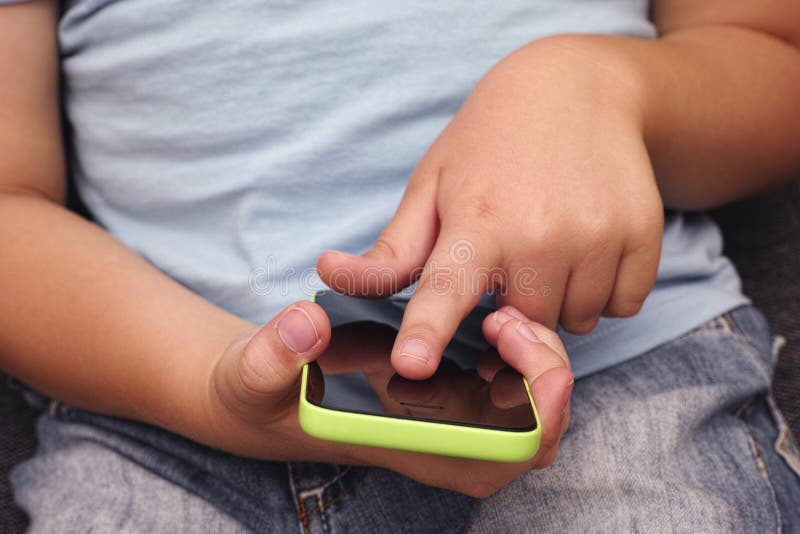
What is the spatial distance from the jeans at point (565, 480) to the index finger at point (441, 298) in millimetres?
158

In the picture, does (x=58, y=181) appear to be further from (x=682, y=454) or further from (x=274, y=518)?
(x=682, y=454)

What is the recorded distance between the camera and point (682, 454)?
1.73ft

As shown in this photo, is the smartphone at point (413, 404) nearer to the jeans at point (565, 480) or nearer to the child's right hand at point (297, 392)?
the child's right hand at point (297, 392)

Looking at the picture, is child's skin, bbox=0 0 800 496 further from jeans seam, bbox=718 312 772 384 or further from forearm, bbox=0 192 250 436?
jeans seam, bbox=718 312 772 384

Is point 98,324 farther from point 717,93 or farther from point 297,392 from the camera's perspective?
point 717,93

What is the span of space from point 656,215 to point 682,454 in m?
0.19

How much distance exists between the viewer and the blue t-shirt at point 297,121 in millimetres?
602

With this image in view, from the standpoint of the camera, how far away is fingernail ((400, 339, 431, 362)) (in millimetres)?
392

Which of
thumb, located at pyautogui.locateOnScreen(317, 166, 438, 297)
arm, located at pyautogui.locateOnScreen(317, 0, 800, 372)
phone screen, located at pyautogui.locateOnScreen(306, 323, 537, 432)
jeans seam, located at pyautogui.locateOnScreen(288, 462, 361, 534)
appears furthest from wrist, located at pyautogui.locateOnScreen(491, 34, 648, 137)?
jeans seam, located at pyautogui.locateOnScreen(288, 462, 361, 534)

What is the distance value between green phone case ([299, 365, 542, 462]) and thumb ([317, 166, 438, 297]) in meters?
0.12

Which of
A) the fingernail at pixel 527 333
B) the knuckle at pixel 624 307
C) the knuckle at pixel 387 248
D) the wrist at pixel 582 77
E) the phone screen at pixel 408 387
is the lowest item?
the knuckle at pixel 624 307

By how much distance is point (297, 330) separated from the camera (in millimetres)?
388

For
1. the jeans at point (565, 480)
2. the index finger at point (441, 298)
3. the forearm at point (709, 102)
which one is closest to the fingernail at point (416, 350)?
the index finger at point (441, 298)

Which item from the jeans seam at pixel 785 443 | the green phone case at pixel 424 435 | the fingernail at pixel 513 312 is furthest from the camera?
the jeans seam at pixel 785 443
